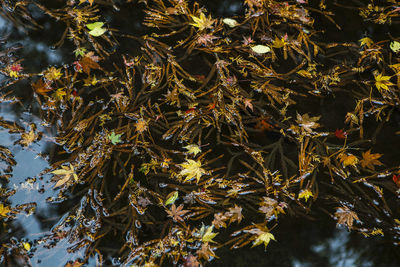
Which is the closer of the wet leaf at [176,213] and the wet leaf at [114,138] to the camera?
the wet leaf at [176,213]

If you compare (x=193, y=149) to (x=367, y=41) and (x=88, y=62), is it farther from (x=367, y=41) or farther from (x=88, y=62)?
(x=367, y=41)

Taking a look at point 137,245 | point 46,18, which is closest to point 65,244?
point 137,245

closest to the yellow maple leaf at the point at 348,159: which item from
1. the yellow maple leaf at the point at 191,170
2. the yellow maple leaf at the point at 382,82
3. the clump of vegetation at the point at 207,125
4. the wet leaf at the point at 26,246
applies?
the clump of vegetation at the point at 207,125

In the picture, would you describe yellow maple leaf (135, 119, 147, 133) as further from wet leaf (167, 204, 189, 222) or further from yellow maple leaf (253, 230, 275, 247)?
yellow maple leaf (253, 230, 275, 247)

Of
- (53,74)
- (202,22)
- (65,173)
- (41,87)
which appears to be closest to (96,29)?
(53,74)

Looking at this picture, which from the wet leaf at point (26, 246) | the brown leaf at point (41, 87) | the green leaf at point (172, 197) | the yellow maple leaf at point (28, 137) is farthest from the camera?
the brown leaf at point (41, 87)

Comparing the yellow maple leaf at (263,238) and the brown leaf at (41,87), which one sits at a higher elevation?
the brown leaf at (41,87)

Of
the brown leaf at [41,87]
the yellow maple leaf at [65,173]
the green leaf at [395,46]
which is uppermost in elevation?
the green leaf at [395,46]

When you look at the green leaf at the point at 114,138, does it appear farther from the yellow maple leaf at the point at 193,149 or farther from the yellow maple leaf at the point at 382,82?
the yellow maple leaf at the point at 382,82
